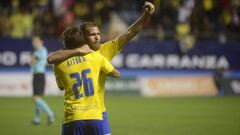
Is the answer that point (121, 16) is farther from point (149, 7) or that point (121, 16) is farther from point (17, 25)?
point (149, 7)

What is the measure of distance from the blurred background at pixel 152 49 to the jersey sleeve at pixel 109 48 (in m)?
14.2

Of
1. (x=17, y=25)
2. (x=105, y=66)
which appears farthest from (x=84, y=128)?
(x=17, y=25)

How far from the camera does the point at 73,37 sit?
6.63m

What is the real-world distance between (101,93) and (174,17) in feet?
71.9

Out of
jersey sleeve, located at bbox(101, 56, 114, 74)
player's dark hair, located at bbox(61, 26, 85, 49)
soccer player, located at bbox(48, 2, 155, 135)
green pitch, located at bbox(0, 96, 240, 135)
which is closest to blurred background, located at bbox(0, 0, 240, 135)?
green pitch, located at bbox(0, 96, 240, 135)

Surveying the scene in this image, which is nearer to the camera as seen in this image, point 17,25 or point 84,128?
point 84,128

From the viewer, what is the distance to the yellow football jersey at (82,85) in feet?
22.2

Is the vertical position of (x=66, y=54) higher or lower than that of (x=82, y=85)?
higher

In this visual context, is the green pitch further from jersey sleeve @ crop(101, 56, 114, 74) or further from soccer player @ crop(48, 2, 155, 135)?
jersey sleeve @ crop(101, 56, 114, 74)

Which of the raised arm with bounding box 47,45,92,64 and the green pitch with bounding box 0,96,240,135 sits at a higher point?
the raised arm with bounding box 47,45,92,64

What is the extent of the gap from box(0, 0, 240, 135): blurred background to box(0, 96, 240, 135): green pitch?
4.0 inches

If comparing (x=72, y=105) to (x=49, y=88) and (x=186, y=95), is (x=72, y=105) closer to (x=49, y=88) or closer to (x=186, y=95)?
(x=49, y=88)

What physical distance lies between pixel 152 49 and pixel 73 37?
20853 millimetres

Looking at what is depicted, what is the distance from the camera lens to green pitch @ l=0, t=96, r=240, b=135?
14812 mm
